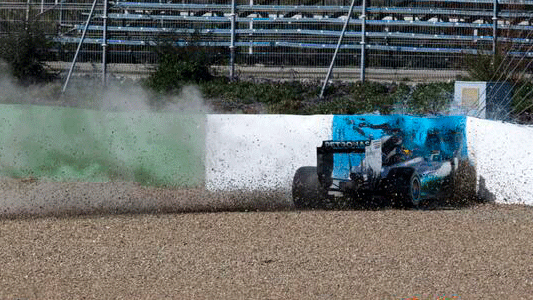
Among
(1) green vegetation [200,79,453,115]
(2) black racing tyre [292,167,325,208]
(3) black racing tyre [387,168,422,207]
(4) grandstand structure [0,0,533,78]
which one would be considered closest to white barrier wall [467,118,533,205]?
Answer: (3) black racing tyre [387,168,422,207]

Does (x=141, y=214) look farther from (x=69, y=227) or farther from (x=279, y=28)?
(x=279, y=28)

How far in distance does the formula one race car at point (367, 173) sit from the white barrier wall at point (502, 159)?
A: 85 cm

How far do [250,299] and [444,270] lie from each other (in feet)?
6.67

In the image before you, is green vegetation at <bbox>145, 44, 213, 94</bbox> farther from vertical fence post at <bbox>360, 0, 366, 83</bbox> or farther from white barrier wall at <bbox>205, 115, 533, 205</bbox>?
white barrier wall at <bbox>205, 115, 533, 205</bbox>

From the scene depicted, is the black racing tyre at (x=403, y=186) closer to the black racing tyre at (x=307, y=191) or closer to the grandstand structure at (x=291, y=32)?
the black racing tyre at (x=307, y=191)

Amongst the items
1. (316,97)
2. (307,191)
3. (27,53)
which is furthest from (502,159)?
(27,53)

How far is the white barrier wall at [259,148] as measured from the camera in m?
13.0

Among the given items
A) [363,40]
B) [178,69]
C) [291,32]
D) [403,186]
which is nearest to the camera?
[403,186]

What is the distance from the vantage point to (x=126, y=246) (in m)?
9.26

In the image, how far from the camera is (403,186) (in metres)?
12.0

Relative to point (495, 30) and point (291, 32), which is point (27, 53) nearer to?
point (291, 32)

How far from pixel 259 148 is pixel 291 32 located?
760 centimetres

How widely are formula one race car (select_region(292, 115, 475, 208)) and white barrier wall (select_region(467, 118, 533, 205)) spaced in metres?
0.85

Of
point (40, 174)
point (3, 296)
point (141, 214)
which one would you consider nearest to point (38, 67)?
point (40, 174)
